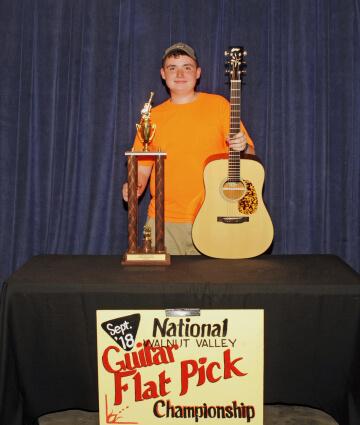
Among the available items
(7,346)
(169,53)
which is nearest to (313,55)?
(169,53)

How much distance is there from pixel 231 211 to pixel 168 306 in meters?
0.64

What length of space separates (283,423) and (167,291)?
0.84m

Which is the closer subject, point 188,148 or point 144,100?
point 188,148

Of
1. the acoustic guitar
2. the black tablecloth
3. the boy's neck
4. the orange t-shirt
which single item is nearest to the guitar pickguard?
the acoustic guitar

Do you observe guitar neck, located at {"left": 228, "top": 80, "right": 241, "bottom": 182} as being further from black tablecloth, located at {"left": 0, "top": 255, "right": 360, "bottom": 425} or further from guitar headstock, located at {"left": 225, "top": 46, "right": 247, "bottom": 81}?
black tablecloth, located at {"left": 0, "top": 255, "right": 360, "bottom": 425}

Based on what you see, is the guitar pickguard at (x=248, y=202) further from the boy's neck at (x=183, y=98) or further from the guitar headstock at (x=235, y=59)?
the boy's neck at (x=183, y=98)

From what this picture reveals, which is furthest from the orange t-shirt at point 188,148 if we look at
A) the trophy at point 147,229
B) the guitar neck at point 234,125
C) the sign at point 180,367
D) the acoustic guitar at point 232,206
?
the sign at point 180,367

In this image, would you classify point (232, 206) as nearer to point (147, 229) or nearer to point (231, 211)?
point (231, 211)

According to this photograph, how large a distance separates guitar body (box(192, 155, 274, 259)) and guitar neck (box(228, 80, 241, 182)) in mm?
19

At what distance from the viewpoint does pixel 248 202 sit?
2.39 m

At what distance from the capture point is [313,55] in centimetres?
317

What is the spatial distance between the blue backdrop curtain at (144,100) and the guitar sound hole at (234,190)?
0.88 meters

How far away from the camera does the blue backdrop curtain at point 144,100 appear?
3.17m

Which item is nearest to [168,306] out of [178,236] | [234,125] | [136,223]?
[136,223]
